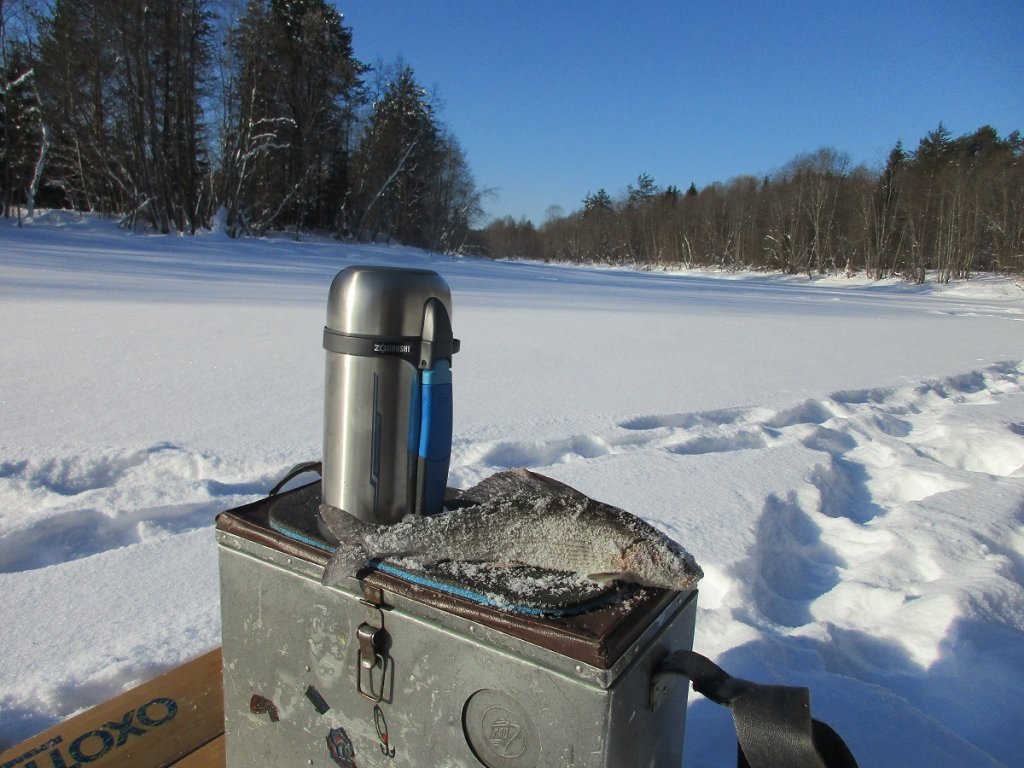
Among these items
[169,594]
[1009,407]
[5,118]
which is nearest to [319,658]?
[169,594]

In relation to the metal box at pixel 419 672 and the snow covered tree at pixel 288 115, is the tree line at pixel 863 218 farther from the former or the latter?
the metal box at pixel 419 672

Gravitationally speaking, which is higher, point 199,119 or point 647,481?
point 199,119

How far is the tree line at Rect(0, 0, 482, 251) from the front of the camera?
14.3 metres

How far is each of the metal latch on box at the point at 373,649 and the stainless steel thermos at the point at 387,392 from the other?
0.14 metres

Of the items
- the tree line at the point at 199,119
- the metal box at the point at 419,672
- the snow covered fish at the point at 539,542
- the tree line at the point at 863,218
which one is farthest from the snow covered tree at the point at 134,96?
the tree line at the point at 863,218

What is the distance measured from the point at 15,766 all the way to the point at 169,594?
0.48 meters

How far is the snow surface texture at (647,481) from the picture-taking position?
1229mm

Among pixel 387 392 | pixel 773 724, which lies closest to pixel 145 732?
pixel 387 392

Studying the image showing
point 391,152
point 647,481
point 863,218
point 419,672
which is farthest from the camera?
point 863,218

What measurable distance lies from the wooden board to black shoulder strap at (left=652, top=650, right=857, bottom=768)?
83 cm

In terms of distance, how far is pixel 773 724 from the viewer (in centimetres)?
63

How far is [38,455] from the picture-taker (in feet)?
6.71

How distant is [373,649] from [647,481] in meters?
1.60

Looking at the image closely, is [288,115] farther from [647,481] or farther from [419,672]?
[419,672]
